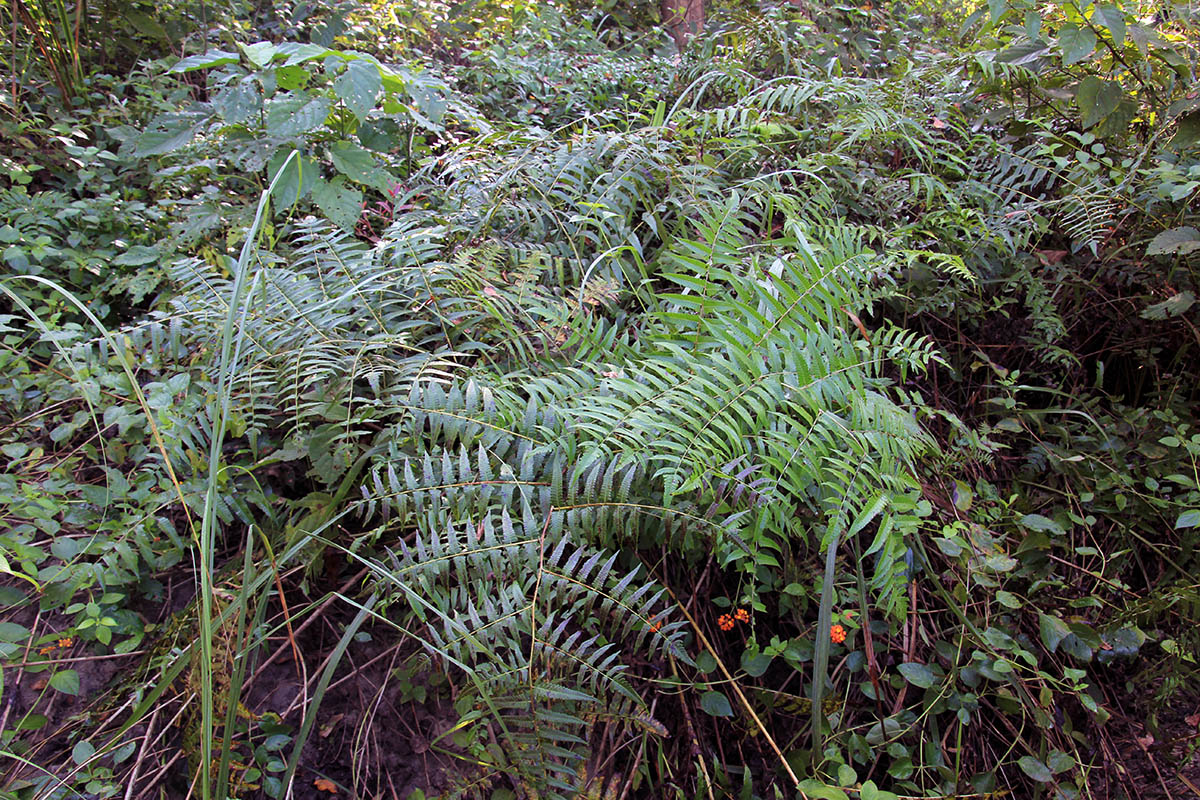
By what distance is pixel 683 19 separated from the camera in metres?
4.85

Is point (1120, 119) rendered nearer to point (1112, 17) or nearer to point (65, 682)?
point (1112, 17)

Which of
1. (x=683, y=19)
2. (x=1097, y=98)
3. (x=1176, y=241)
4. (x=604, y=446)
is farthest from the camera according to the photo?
(x=683, y=19)

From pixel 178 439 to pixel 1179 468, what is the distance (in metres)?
2.82

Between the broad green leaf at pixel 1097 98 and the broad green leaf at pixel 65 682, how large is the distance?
346 centimetres

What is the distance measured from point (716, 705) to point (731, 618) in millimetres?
201

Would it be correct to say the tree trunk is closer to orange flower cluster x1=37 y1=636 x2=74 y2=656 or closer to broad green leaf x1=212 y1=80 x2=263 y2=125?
broad green leaf x1=212 y1=80 x2=263 y2=125

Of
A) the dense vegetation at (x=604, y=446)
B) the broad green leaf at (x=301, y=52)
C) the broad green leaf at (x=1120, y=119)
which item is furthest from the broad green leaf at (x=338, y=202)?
the broad green leaf at (x=1120, y=119)

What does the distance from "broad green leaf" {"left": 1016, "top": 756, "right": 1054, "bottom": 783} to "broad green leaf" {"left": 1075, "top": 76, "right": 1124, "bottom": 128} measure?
2218mm

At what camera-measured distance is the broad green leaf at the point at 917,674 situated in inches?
62.5

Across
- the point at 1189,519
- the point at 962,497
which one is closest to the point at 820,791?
the point at 962,497

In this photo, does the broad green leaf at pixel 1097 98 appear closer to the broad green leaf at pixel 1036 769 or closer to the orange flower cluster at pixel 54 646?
the broad green leaf at pixel 1036 769

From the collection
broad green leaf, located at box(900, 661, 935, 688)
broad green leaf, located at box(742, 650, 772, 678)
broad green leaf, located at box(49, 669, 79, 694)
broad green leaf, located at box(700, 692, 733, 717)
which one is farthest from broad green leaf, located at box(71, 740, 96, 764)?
broad green leaf, located at box(900, 661, 935, 688)

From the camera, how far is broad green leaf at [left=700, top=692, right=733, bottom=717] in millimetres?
1519

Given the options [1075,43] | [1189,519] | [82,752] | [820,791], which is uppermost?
[1075,43]
